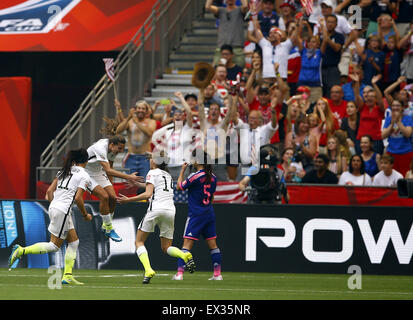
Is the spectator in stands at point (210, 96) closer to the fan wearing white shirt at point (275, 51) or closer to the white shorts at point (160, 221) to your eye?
the fan wearing white shirt at point (275, 51)

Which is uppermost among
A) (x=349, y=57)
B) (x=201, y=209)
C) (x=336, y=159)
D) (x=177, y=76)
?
(x=349, y=57)

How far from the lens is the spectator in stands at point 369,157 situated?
63.0 feet

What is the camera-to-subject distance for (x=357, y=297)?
12719 mm

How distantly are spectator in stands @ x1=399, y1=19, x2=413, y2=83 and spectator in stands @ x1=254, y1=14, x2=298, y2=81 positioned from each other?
95.2 inches

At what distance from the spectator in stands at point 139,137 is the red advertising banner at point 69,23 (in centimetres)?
428

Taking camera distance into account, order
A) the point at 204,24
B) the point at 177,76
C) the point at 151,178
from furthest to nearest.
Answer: the point at 204,24, the point at 177,76, the point at 151,178

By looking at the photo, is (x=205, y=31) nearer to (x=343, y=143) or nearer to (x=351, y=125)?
(x=351, y=125)

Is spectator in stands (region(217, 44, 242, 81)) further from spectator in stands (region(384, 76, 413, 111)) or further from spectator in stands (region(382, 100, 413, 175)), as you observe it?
spectator in stands (region(382, 100, 413, 175))

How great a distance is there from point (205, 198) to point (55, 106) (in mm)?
10825

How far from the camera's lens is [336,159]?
19.3 metres

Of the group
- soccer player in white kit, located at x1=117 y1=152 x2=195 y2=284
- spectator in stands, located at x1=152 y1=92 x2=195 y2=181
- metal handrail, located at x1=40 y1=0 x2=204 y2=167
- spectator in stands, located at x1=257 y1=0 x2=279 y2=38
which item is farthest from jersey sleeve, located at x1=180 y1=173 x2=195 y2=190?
spectator in stands, located at x1=257 y1=0 x2=279 y2=38

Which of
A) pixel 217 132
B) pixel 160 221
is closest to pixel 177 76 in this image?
pixel 217 132

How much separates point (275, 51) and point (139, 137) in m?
3.88

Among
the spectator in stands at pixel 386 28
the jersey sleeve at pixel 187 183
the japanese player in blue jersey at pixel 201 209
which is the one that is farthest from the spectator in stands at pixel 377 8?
the jersey sleeve at pixel 187 183
